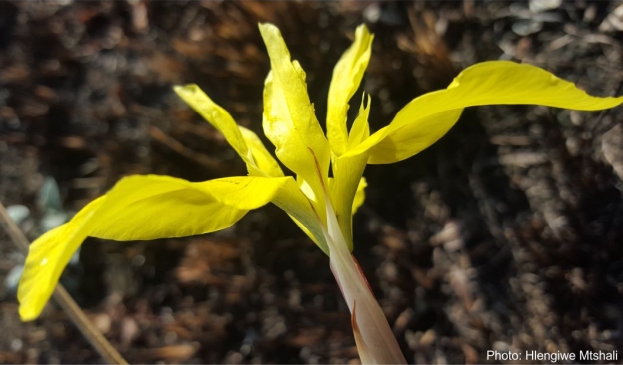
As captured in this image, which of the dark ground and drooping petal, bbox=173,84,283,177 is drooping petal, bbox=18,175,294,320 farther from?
the dark ground

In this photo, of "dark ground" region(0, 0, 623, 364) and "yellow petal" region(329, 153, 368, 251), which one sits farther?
"dark ground" region(0, 0, 623, 364)

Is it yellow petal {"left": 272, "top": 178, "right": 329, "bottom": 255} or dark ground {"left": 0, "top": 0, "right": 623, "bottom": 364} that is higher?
yellow petal {"left": 272, "top": 178, "right": 329, "bottom": 255}

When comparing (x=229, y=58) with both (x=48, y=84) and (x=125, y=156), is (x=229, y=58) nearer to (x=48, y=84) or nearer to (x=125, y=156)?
(x=125, y=156)

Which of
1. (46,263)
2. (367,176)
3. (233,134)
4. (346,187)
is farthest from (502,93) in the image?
(367,176)

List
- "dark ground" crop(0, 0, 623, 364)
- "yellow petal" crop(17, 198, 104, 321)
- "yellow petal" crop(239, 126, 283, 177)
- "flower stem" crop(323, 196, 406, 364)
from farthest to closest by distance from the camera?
"dark ground" crop(0, 0, 623, 364)
"yellow petal" crop(239, 126, 283, 177)
"flower stem" crop(323, 196, 406, 364)
"yellow petal" crop(17, 198, 104, 321)

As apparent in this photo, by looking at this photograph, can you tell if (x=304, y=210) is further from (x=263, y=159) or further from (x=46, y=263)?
(x=46, y=263)

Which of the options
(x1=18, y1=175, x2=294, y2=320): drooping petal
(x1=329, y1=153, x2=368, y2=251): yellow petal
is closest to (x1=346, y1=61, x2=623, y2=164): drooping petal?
(x1=329, y1=153, x2=368, y2=251): yellow petal

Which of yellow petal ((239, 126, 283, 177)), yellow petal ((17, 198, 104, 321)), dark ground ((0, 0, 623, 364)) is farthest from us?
dark ground ((0, 0, 623, 364))
